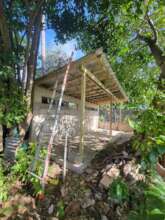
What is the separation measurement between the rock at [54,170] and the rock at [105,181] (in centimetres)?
115

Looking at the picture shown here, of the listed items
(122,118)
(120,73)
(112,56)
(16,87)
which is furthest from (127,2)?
(122,118)

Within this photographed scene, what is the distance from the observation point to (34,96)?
7.02 metres

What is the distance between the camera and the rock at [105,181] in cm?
400

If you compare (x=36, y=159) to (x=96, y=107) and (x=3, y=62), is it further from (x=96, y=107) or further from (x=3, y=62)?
(x=96, y=107)

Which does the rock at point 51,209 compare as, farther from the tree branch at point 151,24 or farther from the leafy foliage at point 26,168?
the tree branch at point 151,24

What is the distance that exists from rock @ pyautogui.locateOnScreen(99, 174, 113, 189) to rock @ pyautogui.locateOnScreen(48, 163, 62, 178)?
3.78 ft

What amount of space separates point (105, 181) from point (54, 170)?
140 cm

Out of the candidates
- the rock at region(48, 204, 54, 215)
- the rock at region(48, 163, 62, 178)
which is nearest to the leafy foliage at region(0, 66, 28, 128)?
the rock at region(48, 163, 62, 178)

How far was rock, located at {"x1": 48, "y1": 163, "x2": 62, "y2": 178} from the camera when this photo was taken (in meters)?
4.54

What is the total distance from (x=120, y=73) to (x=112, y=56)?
1.42 meters

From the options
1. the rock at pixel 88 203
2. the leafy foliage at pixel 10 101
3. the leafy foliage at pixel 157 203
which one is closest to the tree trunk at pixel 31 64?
the leafy foliage at pixel 10 101

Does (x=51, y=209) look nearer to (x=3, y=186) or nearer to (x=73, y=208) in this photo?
(x=73, y=208)

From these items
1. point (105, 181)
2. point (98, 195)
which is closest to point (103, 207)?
point (98, 195)

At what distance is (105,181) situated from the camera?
4062 millimetres
